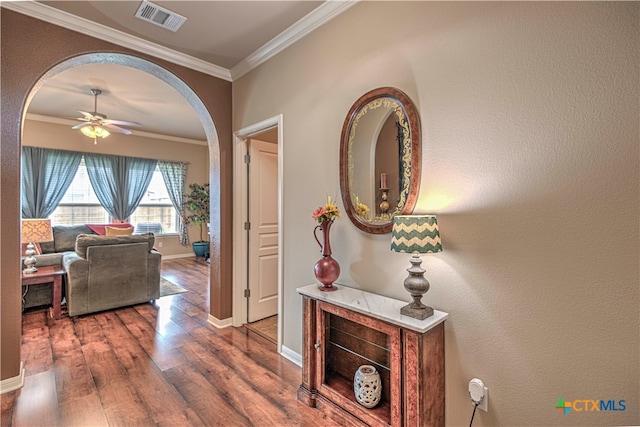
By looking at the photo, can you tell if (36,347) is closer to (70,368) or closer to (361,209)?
(70,368)

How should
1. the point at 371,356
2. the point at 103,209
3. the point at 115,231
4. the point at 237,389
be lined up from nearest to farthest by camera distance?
the point at 371,356
the point at 237,389
the point at 115,231
the point at 103,209

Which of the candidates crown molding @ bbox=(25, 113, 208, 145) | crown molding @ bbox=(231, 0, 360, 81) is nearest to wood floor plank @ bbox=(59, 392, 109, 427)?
crown molding @ bbox=(231, 0, 360, 81)

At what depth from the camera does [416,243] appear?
145 cm

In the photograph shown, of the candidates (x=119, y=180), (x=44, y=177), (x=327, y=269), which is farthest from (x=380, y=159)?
(x=44, y=177)

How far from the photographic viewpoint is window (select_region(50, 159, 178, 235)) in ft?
19.0

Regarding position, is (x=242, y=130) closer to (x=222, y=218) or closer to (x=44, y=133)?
(x=222, y=218)

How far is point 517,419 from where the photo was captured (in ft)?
4.51

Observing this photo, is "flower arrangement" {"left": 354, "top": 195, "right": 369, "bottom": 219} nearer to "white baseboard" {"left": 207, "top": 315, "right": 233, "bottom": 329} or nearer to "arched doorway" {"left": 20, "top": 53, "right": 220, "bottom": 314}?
"arched doorway" {"left": 20, "top": 53, "right": 220, "bottom": 314}

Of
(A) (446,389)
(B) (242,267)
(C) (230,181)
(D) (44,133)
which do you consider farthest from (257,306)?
(D) (44,133)

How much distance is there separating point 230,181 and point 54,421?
231 cm

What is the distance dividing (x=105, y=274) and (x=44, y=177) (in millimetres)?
3455

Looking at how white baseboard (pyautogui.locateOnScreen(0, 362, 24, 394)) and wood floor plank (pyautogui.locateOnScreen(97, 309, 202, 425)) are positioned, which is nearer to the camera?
wood floor plank (pyautogui.locateOnScreen(97, 309, 202, 425))

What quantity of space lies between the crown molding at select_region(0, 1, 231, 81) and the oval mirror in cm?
197

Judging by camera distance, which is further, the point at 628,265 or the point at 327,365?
the point at 327,365
